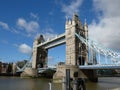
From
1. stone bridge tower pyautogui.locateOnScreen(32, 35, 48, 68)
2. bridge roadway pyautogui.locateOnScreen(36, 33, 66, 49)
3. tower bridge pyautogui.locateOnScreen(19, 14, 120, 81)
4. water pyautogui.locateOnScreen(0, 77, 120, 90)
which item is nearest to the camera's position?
water pyautogui.locateOnScreen(0, 77, 120, 90)

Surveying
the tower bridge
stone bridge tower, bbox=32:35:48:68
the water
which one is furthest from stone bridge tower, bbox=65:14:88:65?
stone bridge tower, bbox=32:35:48:68

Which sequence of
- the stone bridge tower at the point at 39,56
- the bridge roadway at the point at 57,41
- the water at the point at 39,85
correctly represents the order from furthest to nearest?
1. the stone bridge tower at the point at 39,56
2. the bridge roadway at the point at 57,41
3. the water at the point at 39,85

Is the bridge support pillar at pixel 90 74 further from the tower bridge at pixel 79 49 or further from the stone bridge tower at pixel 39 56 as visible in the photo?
the stone bridge tower at pixel 39 56

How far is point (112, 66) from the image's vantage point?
34438 mm

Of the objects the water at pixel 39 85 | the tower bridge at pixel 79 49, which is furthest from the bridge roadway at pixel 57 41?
the water at pixel 39 85

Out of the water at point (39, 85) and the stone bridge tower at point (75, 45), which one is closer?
the water at point (39, 85)

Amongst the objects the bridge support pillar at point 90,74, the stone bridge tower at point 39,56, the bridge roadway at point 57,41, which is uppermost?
the bridge roadway at point 57,41

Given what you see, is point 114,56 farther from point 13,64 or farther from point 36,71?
point 13,64

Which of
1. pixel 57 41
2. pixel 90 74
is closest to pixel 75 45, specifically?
pixel 90 74

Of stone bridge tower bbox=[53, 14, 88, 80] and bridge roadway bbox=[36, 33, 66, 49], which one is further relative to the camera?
→ bridge roadway bbox=[36, 33, 66, 49]

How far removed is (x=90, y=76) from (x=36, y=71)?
24.3m

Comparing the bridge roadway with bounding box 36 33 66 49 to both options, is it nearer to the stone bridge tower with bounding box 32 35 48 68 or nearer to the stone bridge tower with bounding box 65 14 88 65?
the stone bridge tower with bounding box 65 14 88 65

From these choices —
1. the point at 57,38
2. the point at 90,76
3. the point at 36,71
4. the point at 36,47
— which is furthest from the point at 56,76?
the point at 36,47

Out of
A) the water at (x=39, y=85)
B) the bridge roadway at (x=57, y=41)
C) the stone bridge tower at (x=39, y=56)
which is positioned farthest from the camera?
the stone bridge tower at (x=39, y=56)
